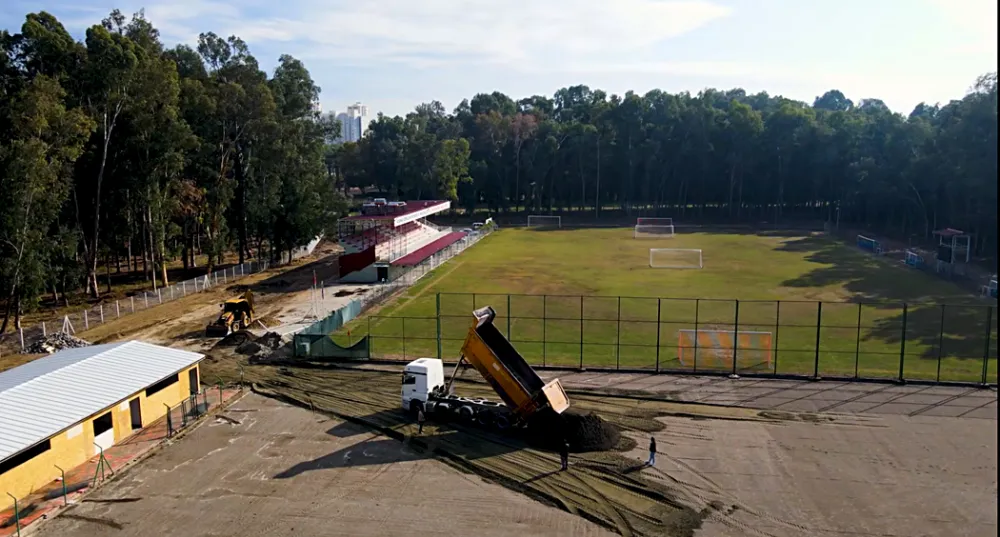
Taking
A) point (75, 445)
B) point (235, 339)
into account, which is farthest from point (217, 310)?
point (75, 445)

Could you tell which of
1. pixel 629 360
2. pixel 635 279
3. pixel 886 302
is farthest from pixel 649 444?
pixel 635 279

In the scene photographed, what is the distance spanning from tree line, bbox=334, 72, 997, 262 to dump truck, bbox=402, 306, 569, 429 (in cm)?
7368

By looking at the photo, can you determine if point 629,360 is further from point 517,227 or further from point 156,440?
point 517,227

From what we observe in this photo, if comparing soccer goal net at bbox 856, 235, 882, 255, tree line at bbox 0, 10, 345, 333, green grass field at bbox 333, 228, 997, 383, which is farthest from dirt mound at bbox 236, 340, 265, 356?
soccer goal net at bbox 856, 235, 882, 255

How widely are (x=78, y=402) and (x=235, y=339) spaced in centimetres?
1324

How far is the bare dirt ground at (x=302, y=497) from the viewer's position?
1608 cm

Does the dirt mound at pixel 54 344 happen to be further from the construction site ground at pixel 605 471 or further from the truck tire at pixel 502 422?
the truck tire at pixel 502 422

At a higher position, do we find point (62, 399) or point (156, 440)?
point (62, 399)

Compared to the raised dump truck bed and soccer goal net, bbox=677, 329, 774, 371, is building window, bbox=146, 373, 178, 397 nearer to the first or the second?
the raised dump truck bed

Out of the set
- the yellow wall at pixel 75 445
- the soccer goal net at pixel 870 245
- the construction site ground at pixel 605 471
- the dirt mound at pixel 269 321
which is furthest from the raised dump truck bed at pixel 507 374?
the soccer goal net at pixel 870 245

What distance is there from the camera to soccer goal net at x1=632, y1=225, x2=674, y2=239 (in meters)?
82.0

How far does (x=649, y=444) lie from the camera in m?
20.5

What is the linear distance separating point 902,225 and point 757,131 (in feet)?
93.5

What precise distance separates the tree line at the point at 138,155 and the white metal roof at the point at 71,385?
14.8 meters
